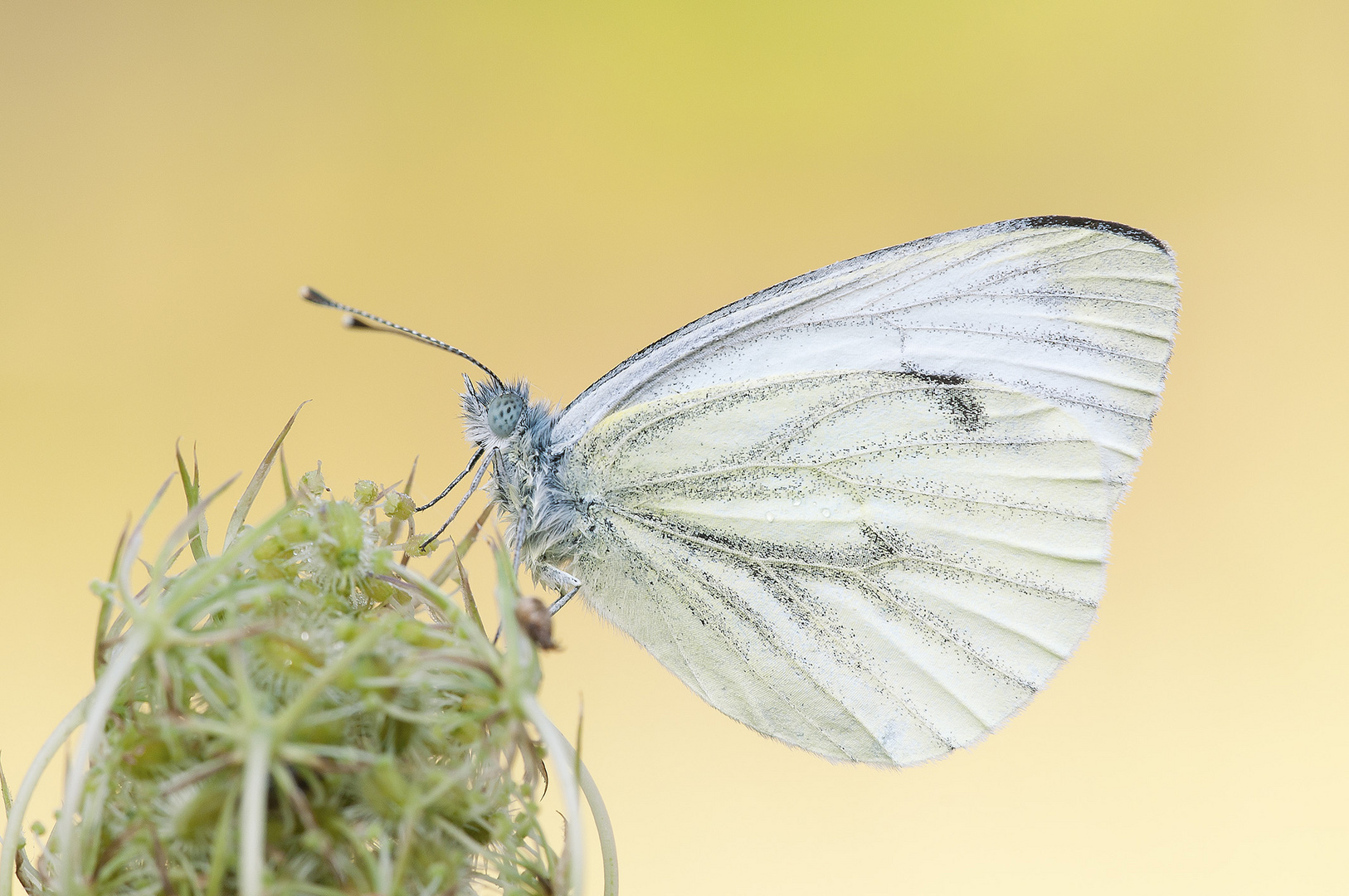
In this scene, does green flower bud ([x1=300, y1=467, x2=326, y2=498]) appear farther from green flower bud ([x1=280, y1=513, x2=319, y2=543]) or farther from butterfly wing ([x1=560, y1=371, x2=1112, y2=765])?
butterfly wing ([x1=560, y1=371, x2=1112, y2=765])

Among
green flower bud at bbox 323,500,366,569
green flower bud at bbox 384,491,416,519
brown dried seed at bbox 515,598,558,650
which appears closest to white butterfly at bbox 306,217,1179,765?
green flower bud at bbox 384,491,416,519

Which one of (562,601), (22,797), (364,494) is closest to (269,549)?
(364,494)

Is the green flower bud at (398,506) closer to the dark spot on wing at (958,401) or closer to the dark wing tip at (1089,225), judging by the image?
the dark spot on wing at (958,401)

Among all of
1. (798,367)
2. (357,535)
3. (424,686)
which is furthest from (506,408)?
(424,686)

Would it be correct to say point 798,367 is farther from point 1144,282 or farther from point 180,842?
point 180,842

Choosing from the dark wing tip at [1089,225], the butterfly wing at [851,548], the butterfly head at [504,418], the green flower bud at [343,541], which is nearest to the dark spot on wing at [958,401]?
the butterfly wing at [851,548]

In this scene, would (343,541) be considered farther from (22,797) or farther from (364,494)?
(22,797)
